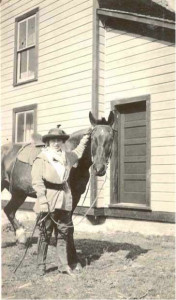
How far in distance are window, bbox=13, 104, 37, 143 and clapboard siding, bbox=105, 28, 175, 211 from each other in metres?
1.92

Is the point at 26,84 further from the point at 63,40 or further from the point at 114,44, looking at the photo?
the point at 114,44

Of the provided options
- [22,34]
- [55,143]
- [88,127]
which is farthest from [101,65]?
[55,143]

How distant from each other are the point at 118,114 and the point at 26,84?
208 cm

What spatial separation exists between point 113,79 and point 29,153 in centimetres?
274

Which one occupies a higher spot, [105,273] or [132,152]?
[132,152]

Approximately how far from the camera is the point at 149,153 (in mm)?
6605

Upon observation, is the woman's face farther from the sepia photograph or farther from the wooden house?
the wooden house

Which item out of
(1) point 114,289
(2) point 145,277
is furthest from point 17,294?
(2) point 145,277

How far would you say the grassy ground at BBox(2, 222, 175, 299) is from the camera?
3.58 meters

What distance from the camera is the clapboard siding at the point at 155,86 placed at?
248 inches

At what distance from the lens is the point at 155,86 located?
653cm

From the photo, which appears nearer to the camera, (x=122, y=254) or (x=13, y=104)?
(x=122, y=254)

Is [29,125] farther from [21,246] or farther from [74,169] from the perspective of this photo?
[74,169]

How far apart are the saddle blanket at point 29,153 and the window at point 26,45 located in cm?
236
